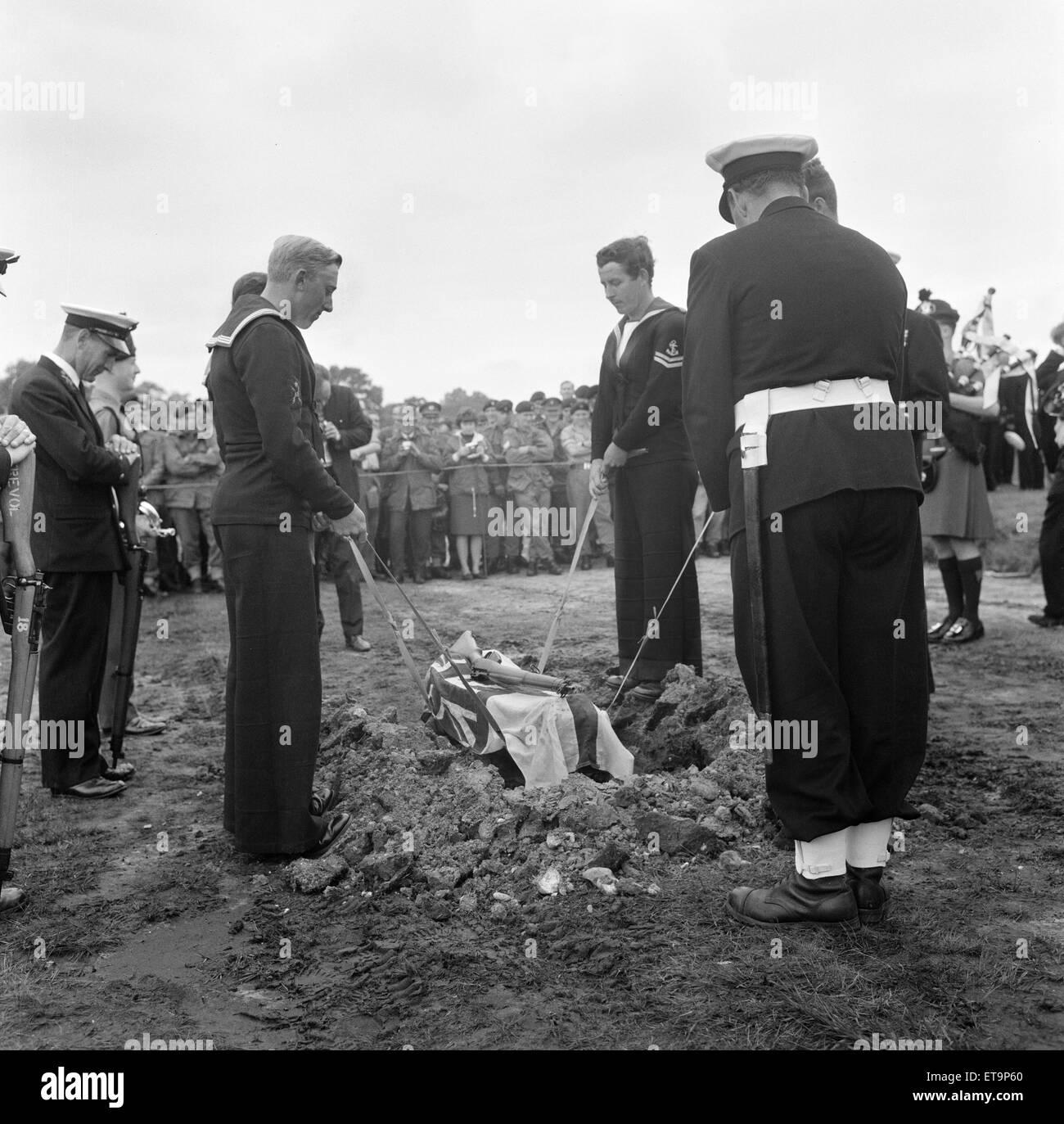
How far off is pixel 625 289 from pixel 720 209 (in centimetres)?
240

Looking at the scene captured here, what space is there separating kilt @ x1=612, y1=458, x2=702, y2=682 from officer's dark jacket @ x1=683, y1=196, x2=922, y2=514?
2714 mm

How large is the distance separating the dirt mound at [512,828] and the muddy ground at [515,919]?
0.03 feet

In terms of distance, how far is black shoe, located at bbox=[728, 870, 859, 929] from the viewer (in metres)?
3.29

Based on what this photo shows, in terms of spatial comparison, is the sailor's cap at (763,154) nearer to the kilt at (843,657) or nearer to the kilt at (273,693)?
the kilt at (843,657)

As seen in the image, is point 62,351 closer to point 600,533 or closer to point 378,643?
point 378,643

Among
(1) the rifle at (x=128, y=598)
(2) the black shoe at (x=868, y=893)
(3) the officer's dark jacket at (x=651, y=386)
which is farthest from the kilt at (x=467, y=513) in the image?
(2) the black shoe at (x=868, y=893)

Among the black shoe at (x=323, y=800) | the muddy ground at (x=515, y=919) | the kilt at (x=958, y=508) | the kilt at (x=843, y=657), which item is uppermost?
the kilt at (x=958, y=508)

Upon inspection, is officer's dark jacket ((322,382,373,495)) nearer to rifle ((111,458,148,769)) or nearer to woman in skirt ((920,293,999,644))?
rifle ((111,458,148,769))

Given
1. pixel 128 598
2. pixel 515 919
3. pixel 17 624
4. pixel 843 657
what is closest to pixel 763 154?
pixel 843 657

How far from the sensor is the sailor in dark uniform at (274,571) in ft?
13.2

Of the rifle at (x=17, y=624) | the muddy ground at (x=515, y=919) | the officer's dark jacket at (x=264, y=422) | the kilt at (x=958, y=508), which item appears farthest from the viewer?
the kilt at (x=958, y=508)

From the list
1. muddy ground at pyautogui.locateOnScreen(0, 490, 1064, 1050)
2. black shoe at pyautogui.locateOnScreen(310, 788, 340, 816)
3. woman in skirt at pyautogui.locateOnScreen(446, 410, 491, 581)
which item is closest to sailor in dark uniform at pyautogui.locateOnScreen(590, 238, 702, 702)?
muddy ground at pyautogui.locateOnScreen(0, 490, 1064, 1050)

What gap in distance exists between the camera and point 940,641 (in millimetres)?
8266

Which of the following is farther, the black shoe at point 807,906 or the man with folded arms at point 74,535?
the man with folded arms at point 74,535
